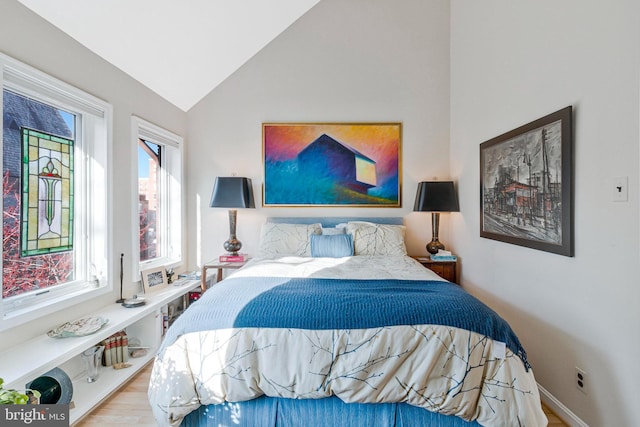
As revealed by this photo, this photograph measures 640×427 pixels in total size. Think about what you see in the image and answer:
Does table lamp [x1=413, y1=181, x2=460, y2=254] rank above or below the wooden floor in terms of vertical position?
above

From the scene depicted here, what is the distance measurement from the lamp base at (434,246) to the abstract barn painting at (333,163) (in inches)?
21.9

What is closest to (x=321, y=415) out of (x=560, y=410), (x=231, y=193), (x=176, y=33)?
(x=560, y=410)

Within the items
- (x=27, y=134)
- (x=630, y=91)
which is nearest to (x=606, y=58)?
(x=630, y=91)

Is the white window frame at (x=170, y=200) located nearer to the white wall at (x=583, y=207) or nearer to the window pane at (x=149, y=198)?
the window pane at (x=149, y=198)

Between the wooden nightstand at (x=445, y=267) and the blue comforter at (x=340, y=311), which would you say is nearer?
the blue comforter at (x=340, y=311)

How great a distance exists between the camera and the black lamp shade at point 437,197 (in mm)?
3047

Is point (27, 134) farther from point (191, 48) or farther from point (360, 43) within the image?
point (360, 43)

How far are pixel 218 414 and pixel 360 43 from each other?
3581 millimetres

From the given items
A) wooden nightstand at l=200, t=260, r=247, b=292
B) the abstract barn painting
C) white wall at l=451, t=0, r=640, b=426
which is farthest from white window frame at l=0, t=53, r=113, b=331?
white wall at l=451, t=0, r=640, b=426

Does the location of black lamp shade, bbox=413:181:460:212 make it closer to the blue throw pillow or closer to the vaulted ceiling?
the blue throw pillow

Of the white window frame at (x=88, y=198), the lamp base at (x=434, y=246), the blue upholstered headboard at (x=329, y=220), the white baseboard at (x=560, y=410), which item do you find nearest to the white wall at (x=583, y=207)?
the white baseboard at (x=560, y=410)

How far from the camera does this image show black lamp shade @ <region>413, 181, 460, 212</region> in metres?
3.05

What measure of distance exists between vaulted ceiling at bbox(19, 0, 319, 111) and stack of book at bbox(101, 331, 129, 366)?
2.03m

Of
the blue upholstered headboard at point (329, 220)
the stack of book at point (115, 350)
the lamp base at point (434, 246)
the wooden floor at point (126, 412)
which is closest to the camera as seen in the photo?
the wooden floor at point (126, 412)
